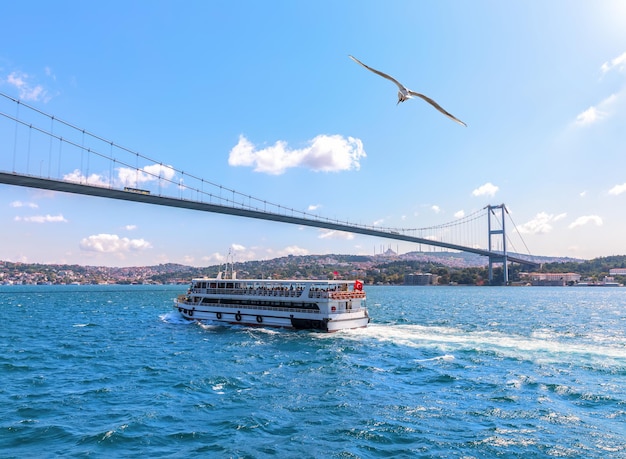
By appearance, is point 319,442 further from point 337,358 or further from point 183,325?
point 183,325

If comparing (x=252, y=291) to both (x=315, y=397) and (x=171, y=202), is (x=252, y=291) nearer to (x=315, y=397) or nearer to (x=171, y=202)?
(x=315, y=397)

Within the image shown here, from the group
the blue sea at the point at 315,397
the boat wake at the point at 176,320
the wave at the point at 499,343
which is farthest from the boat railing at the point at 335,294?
the boat wake at the point at 176,320

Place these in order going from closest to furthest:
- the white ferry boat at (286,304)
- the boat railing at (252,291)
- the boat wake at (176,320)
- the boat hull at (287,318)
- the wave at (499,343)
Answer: the wave at (499,343)
the boat hull at (287,318)
the white ferry boat at (286,304)
the boat railing at (252,291)
the boat wake at (176,320)

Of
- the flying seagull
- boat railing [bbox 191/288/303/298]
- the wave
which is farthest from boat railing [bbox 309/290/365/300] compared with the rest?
the flying seagull

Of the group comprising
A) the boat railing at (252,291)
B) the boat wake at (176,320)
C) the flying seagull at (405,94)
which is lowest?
the boat wake at (176,320)

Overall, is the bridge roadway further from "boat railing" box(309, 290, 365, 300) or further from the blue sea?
"boat railing" box(309, 290, 365, 300)

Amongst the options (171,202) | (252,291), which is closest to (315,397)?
(252,291)

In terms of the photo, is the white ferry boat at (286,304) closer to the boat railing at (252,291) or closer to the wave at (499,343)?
the boat railing at (252,291)

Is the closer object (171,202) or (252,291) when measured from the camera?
(252,291)
